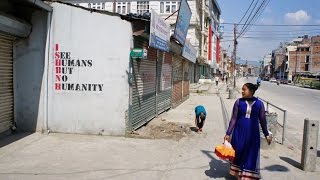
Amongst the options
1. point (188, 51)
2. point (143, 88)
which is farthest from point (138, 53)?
point (188, 51)

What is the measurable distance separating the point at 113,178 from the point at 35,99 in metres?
4.39

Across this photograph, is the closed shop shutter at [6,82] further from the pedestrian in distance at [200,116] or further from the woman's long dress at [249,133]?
the woman's long dress at [249,133]

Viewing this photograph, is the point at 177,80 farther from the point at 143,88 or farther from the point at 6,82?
the point at 6,82

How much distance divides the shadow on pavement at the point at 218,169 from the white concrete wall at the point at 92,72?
288 centimetres

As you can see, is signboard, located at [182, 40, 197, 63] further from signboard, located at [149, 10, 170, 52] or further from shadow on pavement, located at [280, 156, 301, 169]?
shadow on pavement, located at [280, 156, 301, 169]

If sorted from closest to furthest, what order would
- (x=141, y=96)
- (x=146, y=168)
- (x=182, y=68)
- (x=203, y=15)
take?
(x=146, y=168), (x=141, y=96), (x=182, y=68), (x=203, y=15)

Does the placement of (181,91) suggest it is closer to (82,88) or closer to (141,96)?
(141,96)

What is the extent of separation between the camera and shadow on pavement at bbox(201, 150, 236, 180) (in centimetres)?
675

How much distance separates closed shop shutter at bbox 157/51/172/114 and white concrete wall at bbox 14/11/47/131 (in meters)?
5.13

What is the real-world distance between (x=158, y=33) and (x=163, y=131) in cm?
277

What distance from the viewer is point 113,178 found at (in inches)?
249

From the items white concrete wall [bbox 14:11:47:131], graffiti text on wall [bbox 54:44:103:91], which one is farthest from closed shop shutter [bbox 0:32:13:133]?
graffiti text on wall [bbox 54:44:103:91]

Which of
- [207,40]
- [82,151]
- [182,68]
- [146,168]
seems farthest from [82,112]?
[207,40]

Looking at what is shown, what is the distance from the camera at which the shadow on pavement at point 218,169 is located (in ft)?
22.1
